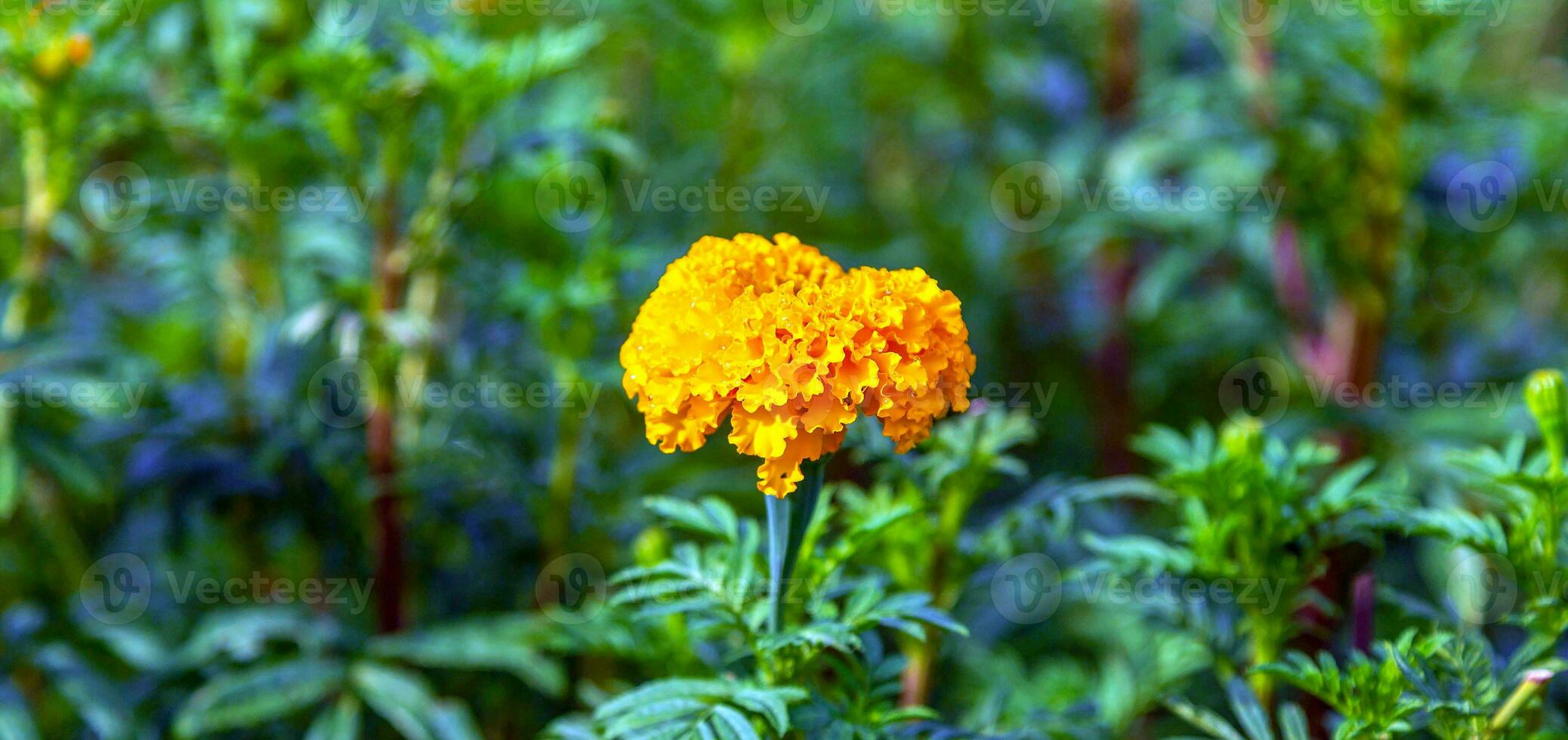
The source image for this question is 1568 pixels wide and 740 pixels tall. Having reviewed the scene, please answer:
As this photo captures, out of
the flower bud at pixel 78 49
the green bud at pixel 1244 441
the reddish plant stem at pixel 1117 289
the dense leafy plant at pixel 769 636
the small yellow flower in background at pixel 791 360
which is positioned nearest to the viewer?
the small yellow flower in background at pixel 791 360

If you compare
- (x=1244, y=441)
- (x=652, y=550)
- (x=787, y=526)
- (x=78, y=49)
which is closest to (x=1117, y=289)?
(x=1244, y=441)

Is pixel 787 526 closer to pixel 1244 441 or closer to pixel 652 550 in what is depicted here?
pixel 652 550

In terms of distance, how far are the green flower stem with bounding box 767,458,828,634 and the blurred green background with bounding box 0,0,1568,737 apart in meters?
0.17

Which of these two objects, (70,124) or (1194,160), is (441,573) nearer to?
(70,124)

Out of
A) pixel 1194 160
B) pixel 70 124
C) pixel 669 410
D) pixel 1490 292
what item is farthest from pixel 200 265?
pixel 1490 292

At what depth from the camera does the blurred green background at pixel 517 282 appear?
Answer: 62.9 inches

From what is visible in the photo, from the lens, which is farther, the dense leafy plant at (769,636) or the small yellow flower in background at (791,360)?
the dense leafy plant at (769,636)

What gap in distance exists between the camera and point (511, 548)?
189 cm

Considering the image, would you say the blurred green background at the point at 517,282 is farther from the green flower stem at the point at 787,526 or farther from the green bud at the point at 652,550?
the green flower stem at the point at 787,526

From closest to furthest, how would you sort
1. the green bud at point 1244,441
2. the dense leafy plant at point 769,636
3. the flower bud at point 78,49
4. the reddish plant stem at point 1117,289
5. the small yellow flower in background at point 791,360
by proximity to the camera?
the small yellow flower in background at point 791,360, the dense leafy plant at point 769,636, the green bud at point 1244,441, the flower bud at point 78,49, the reddish plant stem at point 1117,289

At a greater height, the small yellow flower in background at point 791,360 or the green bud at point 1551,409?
the small yellow flower in background at point 791,360

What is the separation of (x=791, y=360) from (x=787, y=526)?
0.57 ft

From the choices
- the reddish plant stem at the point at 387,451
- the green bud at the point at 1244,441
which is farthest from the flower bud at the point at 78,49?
the green bud at the point at 1244,441

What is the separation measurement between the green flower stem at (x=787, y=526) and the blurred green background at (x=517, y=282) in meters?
0.17
